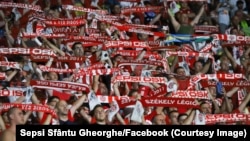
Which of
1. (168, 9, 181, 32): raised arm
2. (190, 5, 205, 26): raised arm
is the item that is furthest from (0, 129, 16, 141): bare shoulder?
(190, 5, 205, 26): raised arm

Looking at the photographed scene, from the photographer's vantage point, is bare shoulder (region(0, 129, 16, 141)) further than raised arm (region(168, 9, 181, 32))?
No

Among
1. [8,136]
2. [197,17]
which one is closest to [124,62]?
[197,17]

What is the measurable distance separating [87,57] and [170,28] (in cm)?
249

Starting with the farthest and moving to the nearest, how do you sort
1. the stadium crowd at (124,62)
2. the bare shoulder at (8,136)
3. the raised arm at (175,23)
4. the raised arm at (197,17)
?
the raised arm at (197,17)
the raised arm at (175,23)
the stadium crowd at (124,62)
the bare shoulder at (8,136)

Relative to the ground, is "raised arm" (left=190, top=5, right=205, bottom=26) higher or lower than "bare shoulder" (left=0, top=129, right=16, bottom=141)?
higher

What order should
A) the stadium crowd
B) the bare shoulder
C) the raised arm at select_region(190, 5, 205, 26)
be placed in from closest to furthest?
the bare shoulder
the stadium crowd
the raised arm at select_region(190, 5, 205, 26)

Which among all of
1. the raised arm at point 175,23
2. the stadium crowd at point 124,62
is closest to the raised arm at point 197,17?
the stadium crowd at point 124,62

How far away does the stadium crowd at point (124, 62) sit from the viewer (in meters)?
12.9

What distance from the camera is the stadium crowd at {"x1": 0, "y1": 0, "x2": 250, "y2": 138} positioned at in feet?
42.2

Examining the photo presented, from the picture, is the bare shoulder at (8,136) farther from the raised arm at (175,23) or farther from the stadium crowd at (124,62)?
the raised arm at (175,23)

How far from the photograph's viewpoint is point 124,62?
15.0 meters

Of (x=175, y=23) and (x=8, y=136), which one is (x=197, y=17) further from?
(x=8, y=136)

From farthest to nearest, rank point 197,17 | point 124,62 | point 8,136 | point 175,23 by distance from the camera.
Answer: point 197,17, point 175,23, point 124,62, point 8,136

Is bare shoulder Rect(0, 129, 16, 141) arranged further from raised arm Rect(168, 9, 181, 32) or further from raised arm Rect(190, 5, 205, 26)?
raised arm Rect(190, 5, 205, 26)
